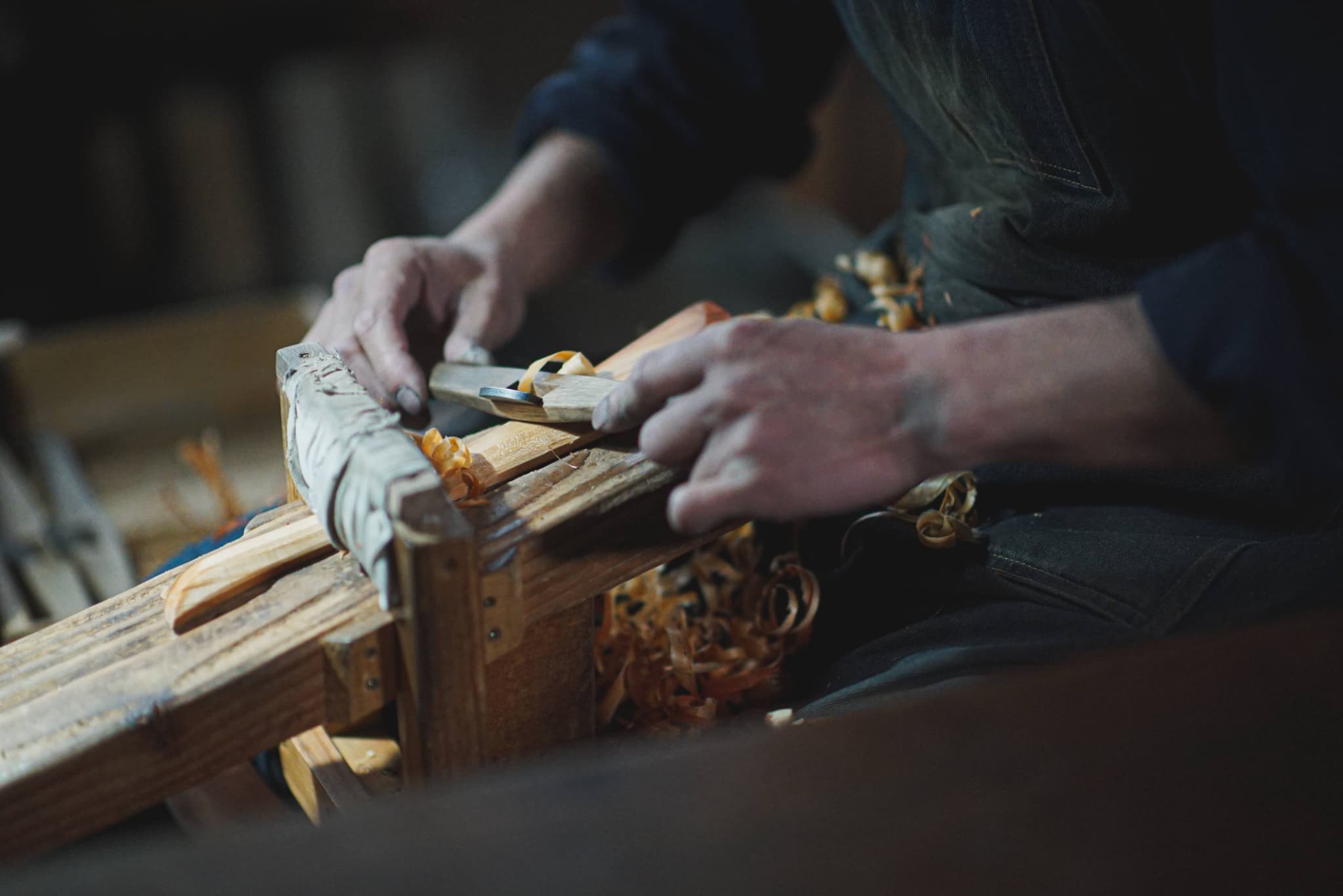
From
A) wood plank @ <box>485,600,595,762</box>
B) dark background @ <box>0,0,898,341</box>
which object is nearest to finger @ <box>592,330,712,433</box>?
wood plank @ <box>485,600,595,762</box>

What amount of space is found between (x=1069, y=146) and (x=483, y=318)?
18.2 inches

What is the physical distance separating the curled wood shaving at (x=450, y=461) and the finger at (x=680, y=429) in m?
0.10

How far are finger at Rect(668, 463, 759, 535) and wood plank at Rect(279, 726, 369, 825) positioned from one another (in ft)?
0.78

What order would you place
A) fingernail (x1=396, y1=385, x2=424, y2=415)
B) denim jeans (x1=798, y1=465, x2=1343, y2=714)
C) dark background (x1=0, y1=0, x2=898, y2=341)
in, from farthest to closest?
dark background (x1=0, y1=0, x2=898, y2=341), fingernail (x1=396, y1=385, x2=424, y2=415), denim jeans (x1=798, y1=465, x2=1343, y2=714)

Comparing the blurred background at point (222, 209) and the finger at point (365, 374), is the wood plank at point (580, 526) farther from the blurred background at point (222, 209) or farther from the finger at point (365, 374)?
the blurred background at point (222, 209)

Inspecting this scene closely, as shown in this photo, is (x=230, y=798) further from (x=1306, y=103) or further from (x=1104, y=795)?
(x=1306, y=103)

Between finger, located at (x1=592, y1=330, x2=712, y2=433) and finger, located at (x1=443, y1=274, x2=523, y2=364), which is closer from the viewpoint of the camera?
finger, located at (x1=592, y1=330, x2=712, y2=433)

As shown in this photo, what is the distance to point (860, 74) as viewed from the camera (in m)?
2.60

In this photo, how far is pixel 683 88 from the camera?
42.1 inches

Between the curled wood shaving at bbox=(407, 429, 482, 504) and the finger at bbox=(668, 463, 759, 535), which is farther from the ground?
the curled wood shaving at bbox=(407, 429, 482, 504)

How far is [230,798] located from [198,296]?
1679mm

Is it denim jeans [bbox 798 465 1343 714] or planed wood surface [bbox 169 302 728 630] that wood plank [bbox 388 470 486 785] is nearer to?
planed wood surface [bbox 169 302 728 630]

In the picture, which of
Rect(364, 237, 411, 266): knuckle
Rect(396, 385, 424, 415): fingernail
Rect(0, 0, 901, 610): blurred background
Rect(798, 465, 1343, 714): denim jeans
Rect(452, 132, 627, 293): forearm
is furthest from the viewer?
Rect(0, 0, 901, 610): blurred background

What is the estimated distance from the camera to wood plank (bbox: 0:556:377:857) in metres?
0.49
